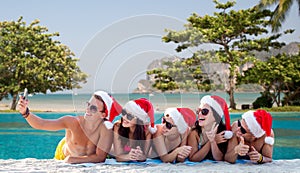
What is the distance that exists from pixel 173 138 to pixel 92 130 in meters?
0.65

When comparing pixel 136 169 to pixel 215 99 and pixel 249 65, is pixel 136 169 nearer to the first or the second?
pixel 215 99

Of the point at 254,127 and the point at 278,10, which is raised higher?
the point at 278,10

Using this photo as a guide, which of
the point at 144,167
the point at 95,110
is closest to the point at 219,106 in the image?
the point at 144,167

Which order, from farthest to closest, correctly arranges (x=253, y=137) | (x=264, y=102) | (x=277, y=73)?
(x=264, y=102) → (x=277, y=73) → (x=253, y=137)

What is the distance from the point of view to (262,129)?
3.16 meters

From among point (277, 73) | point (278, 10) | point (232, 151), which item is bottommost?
point (232, 151)

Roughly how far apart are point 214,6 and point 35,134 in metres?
9.73

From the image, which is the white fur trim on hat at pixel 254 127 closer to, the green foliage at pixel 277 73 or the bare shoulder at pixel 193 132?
the bare shoulder at pixel 193 132

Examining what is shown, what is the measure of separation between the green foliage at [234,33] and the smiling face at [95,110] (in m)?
12.4

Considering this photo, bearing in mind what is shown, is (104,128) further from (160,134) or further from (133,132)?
(160,134)

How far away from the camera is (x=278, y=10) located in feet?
51.6

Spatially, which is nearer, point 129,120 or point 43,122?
point 43,122

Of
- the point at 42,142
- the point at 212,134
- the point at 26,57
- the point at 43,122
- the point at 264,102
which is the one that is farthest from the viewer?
the point at 26,57

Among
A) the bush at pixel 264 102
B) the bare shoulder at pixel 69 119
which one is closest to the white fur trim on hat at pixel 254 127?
the bare shoulder at pixel 69 119
